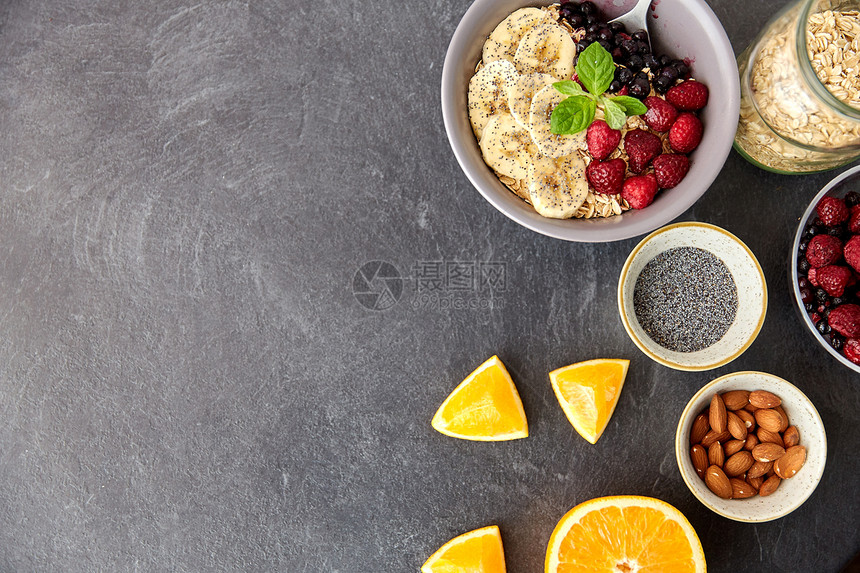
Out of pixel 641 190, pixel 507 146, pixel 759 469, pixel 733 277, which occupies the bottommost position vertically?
pixel 759 469

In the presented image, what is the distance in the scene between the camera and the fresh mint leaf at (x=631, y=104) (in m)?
1.13

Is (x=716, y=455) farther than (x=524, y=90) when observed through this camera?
Yes

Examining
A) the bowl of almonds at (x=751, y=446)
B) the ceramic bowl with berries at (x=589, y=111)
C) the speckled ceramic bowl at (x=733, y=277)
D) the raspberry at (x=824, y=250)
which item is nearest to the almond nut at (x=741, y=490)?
the bowl of almonds at (x=751, y=446)

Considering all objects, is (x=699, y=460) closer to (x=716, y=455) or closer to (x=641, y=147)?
(x=716, y=455)

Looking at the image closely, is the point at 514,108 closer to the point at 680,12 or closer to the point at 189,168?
the point at 680,12

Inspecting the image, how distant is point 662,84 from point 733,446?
869 millimetres

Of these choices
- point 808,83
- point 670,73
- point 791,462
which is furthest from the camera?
point 791,462

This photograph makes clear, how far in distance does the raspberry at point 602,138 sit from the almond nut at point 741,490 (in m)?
0.85

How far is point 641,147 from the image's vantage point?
1165 mm

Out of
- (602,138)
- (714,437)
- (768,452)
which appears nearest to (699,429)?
(714,437)

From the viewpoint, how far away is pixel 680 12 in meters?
1.18

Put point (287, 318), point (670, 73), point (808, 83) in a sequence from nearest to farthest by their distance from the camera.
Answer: point (808, 83) → point (670, 73) → point (287, 318)

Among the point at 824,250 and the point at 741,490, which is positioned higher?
the point at 824,250

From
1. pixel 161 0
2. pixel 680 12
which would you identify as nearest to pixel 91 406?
pixel 161 0
